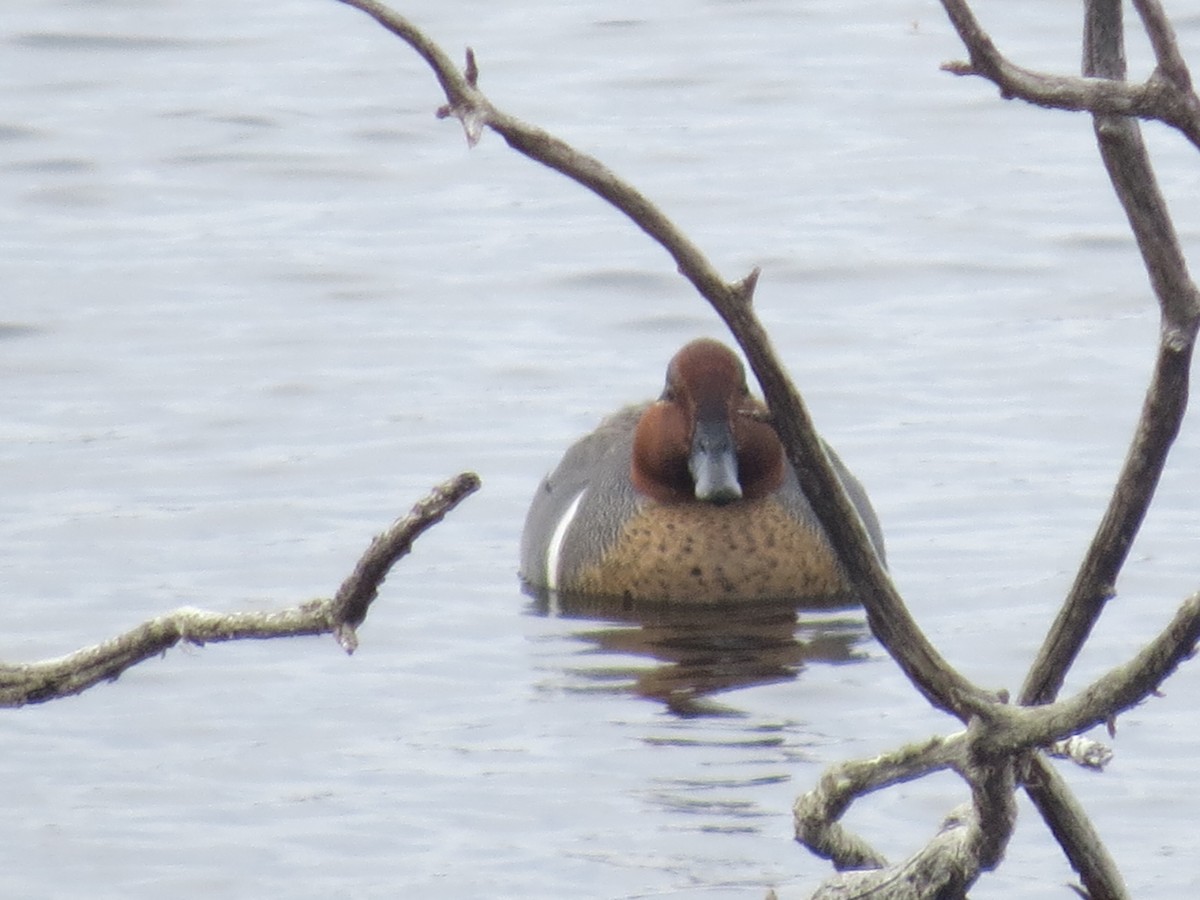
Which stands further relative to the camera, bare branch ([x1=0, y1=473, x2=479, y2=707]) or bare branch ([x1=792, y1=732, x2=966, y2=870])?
bare branch ([x1=792, y1=732, x2=966, y2=870])

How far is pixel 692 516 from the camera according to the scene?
902 cm

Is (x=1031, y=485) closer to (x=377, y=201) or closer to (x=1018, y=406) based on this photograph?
(x=1018, y=406)

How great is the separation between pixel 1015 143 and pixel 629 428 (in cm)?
599

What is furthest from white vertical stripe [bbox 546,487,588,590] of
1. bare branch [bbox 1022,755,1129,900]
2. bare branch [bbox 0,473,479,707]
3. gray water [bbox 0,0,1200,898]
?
bare branch [bbox 0,473,479,707]

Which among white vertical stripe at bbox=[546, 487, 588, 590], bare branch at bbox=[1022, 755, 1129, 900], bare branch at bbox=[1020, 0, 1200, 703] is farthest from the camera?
white vertical stripe at bbox=[546, 487, 588, 590]

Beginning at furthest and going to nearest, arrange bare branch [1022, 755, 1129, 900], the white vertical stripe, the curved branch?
the white vertical stripe → bare branch [1022, 755, 1129, 900] → the curved branch

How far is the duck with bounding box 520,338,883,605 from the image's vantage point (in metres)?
8.73

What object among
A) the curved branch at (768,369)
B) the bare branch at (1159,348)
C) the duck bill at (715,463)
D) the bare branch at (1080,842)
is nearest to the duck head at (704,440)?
the duck bill at (715,463)

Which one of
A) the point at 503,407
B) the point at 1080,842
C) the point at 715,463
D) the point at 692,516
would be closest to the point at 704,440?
the point at 715,463

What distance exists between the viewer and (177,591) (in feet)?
27.0

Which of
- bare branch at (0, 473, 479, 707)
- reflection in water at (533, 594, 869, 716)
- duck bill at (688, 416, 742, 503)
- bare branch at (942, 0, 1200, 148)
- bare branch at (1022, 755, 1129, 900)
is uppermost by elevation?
bare branch at (942, 0, 1200, 148)

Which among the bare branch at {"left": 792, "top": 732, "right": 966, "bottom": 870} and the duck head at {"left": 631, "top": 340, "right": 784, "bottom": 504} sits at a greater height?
the bare branch at {"left": 792, "top": 732, "right": 966, "bottom": 870}

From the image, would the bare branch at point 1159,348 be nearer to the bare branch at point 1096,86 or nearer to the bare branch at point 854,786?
the bare branch at point 1096,86

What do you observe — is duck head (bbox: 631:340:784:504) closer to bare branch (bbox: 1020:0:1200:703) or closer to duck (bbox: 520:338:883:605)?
duck (bbox: 520:338:883:605)
